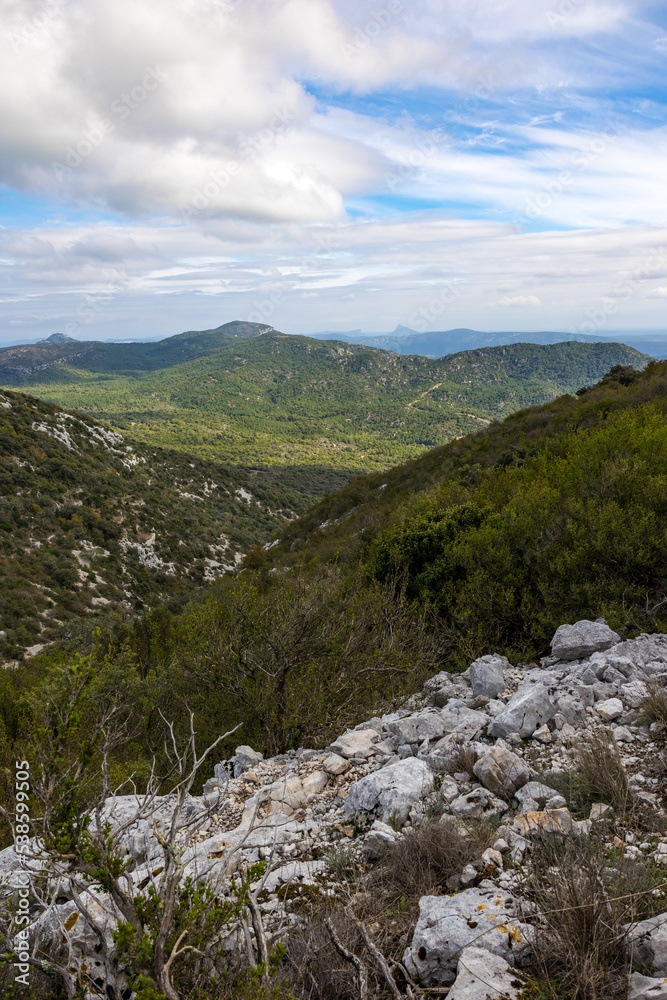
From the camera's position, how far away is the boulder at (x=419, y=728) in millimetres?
5335

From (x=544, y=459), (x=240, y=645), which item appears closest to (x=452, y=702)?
(x=240, y=645)

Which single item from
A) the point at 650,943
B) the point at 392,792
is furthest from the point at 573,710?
the point at 650,943

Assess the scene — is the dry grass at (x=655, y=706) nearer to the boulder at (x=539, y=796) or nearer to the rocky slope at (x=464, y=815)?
the rocky slope at (x=464, y=815)

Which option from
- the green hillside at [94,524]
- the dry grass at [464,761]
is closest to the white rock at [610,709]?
the dry grass at [464,761]

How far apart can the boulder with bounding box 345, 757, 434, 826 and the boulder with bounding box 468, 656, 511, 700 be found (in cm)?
207

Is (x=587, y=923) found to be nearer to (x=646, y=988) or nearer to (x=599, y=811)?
(x=646, y=988)

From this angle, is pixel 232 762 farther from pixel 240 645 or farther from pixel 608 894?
pixel 608 894

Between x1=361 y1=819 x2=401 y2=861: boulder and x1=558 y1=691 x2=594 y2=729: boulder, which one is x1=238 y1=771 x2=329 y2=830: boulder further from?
x1=558 y1=691 x2=594 y2=729: boulder

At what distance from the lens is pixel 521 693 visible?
5.48 metres

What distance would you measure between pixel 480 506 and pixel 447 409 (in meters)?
185

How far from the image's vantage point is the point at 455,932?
2627 mm

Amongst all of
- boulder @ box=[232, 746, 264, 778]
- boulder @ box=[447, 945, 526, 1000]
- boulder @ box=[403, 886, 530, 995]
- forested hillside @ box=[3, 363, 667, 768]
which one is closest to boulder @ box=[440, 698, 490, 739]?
forested hillside @ box=[3, 363, 667, 768]

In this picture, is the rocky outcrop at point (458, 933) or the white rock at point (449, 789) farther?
the white rock at point (449, 789)

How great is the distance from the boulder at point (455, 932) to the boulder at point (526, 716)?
2.11 metres
